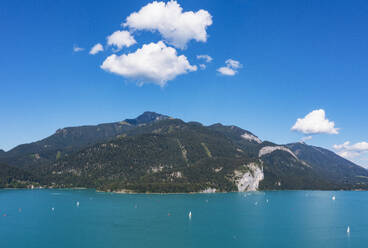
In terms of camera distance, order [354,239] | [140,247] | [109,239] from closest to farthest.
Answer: [140,247] < [109,239] < [354,239]

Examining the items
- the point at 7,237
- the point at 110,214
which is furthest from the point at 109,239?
the point at 110,214

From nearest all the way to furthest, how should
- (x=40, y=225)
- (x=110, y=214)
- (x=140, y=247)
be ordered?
(x=140, y=247), (x=40, y=225), (x=110, y=214)

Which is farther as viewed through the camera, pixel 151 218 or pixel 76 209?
pixel 76 209

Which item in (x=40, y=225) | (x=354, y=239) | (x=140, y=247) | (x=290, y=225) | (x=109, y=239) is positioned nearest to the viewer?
(x=140, y=247)

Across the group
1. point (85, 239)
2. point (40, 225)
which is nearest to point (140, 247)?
point (85, 239)

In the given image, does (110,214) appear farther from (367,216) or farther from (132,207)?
(367,216)

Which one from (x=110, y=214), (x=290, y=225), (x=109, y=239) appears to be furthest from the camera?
(x=110, y=214)

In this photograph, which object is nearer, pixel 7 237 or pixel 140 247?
pixel 140 247

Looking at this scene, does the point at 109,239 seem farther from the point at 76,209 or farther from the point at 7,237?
the point at 76,209
